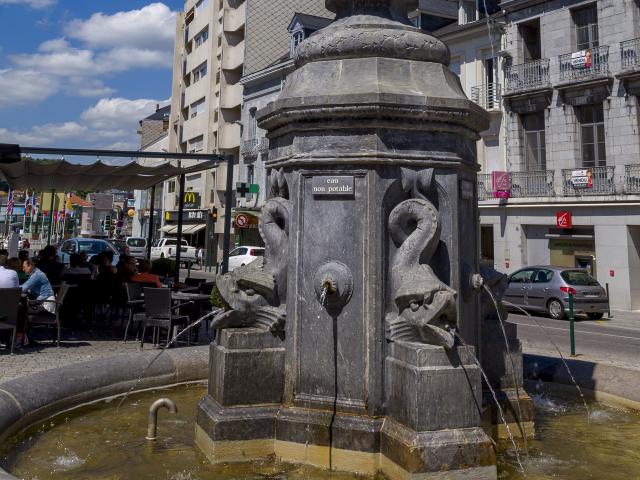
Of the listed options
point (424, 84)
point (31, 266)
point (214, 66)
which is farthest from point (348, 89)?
point (214, 66)

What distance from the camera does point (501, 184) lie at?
2614cm

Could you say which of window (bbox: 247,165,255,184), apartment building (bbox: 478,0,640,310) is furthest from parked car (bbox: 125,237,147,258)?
apartment building (bbox: 478,0,640,310)

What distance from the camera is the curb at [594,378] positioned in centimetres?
622

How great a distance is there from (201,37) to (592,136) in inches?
1443

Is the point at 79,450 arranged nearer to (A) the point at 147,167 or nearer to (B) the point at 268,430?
(B) the point at 268,430

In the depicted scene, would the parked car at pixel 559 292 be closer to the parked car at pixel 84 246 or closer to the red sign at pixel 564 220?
the red sign at pixel 564 220

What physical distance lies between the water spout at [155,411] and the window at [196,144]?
4583 cm

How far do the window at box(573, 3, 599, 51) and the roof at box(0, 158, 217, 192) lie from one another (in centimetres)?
1776

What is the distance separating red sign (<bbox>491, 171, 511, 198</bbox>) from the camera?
25984 mm

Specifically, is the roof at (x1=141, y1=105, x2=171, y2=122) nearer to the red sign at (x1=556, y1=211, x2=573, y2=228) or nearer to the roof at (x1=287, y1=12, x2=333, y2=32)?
the roof at (x1=287, y1=12, x2=333, y2=32)

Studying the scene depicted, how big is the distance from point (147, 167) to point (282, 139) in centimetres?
768

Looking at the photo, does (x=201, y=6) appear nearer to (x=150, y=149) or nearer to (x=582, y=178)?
(x=150, y=149)

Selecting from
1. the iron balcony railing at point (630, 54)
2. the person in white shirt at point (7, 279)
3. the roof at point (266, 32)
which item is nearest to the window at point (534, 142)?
the iron balcony railing at point (630, 54)

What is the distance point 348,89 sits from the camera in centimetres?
482
